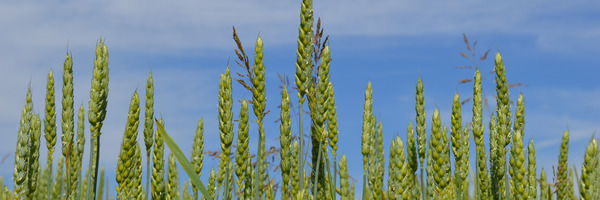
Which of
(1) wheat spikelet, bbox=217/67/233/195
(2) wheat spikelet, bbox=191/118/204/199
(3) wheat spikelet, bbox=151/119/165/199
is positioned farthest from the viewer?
(2) wheat spikelet, bbox=191/118/204/199

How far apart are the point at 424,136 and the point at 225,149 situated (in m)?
1.09

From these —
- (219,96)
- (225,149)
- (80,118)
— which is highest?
(80,118)

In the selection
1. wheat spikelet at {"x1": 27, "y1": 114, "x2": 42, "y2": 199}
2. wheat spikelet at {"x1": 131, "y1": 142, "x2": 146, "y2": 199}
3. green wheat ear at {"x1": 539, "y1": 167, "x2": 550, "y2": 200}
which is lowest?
wheat spikelet at {"x1": 131, "y1": 142, "x2": 146, "y2": 199}

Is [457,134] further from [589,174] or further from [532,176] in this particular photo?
[589,174]

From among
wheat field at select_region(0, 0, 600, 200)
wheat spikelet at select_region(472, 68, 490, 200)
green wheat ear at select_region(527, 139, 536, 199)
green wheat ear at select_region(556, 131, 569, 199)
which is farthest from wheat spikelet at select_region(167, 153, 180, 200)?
green wheat ear at select_region(556, 131, 569, 199)

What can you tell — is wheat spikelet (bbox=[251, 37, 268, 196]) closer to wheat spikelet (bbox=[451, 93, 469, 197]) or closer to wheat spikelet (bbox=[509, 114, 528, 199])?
wheat spikelet (bbox=[451, 93, 469, 197])

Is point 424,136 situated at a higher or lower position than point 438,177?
higher

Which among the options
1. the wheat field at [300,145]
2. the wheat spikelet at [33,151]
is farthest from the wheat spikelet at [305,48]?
the wheat spikelet at [33,151]

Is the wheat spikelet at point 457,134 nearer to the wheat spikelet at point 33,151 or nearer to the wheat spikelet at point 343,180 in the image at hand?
the wheat spikelet at point 343,180

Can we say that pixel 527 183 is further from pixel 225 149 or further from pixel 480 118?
pixel 225 149

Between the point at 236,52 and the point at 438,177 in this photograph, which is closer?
the point at 236,52

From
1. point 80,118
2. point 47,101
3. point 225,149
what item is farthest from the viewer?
point 80,118

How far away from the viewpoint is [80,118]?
154 inches

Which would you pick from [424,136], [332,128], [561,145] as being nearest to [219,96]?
[332,128]
